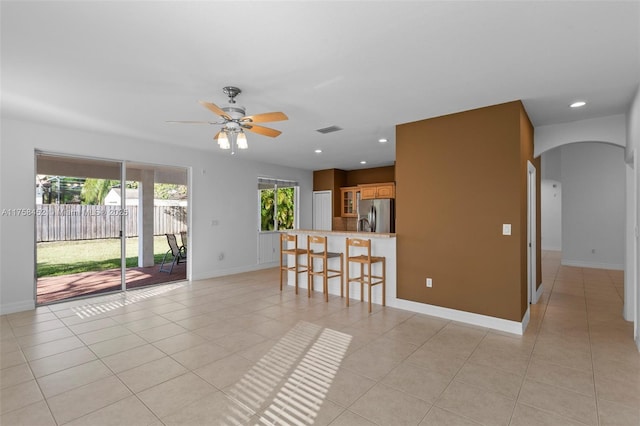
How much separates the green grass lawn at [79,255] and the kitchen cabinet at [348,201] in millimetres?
5204

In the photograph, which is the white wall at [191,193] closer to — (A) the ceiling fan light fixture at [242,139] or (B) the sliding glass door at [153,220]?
(B) the sliding glass door at [153,220]

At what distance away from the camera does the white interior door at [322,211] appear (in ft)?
29.0

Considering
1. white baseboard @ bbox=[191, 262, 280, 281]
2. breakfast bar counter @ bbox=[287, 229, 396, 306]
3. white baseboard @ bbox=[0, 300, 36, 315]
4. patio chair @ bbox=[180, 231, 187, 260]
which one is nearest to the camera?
white baseboard @ bbox=[0, 300, 36, 315]

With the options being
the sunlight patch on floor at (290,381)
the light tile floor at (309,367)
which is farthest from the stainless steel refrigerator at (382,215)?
the sunlight patch on floor at (290,381)

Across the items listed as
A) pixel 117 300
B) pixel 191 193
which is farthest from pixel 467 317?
pixel 191 193

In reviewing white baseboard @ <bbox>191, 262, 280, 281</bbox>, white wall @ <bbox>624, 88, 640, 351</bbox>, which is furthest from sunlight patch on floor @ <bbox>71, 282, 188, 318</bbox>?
white wall @ <bbox>624, 88, 640, 351</bbox>

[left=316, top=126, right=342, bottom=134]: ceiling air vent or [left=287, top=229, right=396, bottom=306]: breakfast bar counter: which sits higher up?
[left=316, top=126, right=342, bottom=134]: ceiling air vent

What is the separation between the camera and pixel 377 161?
7660 mm

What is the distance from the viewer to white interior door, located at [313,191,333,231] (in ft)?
29.0

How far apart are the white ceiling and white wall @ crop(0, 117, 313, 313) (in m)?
0.62

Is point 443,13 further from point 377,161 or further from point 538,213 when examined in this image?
point 377,161

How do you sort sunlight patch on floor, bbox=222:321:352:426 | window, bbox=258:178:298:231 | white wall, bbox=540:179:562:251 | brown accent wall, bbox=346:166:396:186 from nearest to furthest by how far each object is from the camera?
sunlight patch on floor, bbox=222:321:352:426 < window, bbox=258:178:298:231 < brown accent wall, bbox=346:166:396:186 < white wall, bbox=540:179:562:251

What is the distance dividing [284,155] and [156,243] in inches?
129

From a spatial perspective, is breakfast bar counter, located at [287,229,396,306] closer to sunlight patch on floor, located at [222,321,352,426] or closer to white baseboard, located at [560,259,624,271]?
Result: sunlight patch on floor, located at [222,321,352,426]
